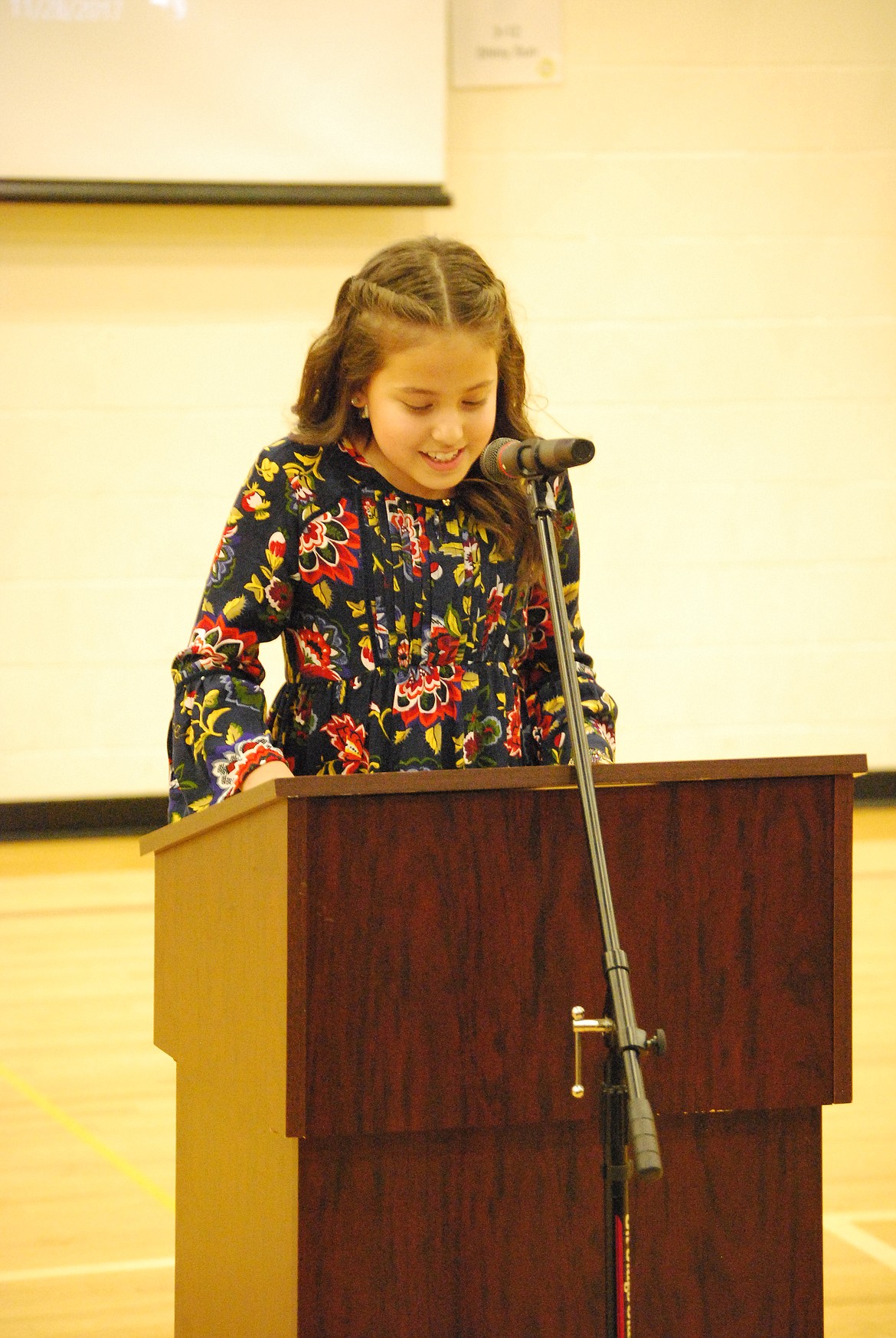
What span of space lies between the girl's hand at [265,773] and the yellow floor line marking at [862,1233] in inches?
49.6

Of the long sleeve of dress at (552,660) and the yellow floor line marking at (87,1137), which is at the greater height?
the long sleeve of dress at (552,660)

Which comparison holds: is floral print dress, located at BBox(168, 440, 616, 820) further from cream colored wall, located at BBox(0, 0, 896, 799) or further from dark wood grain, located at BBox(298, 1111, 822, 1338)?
cream colored wall, located at BBox(0, 0, 896, 799)

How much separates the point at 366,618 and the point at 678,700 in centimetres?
398

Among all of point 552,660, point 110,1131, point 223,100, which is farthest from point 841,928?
point 223,100

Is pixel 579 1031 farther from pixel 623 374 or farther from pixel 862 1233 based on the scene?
pixel 623 374

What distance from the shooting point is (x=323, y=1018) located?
1.18 m

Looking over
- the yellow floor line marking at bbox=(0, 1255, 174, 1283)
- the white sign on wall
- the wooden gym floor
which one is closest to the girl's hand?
the wooden gym floor

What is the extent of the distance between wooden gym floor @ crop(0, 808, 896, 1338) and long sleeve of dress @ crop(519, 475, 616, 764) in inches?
25.7

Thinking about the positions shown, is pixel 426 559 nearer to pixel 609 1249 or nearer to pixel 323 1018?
pixel 323 1018

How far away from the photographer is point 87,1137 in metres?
2.76

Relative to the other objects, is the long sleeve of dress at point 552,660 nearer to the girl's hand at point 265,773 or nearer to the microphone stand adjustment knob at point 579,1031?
the girl's hand at point 265,773

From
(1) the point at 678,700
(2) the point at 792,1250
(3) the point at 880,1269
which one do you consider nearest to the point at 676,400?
(1) the point at 678,700

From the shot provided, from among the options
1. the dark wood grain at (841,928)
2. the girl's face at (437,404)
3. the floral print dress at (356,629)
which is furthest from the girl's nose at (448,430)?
the dark wood grain at (841,928)

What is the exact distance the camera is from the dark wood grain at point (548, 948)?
1186mm
